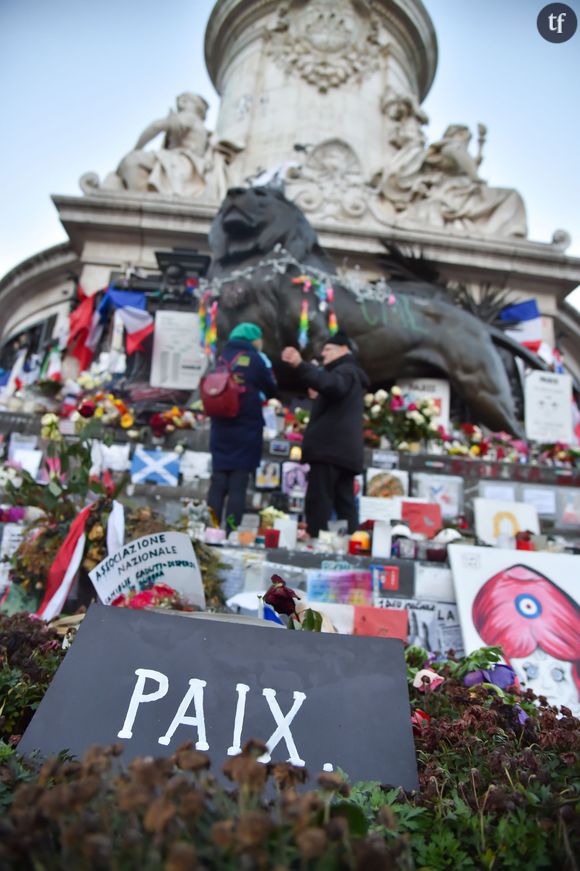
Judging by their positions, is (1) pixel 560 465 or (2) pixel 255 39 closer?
(1) pixel 560 465

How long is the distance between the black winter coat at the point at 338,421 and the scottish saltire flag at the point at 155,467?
9.47ft

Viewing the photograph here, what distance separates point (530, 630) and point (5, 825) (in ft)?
11.5

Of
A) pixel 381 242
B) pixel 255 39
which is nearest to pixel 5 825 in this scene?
pixel 381 242

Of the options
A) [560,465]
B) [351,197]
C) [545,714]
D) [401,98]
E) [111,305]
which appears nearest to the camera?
[545,714]

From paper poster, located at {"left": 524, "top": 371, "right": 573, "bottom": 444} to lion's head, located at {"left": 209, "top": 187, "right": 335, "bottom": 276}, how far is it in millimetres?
4430

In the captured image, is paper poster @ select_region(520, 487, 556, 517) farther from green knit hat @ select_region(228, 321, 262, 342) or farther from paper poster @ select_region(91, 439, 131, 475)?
paper poster @ select_region(91, 439, 131, 475)

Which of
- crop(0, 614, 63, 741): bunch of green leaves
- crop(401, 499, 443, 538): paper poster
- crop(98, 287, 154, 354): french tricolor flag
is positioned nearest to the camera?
crop(0, 614, 63, 741): bunch of green leaves

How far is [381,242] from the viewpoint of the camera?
1466 cm

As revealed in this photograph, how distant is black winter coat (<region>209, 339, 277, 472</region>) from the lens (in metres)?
6.59

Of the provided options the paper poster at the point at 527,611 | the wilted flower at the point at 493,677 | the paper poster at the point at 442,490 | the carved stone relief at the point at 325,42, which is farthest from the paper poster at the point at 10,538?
the carved stone relief at the point at 325,42

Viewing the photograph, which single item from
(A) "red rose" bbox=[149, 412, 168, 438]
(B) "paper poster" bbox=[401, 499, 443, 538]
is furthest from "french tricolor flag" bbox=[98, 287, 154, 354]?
(B) "paper poster" bbox=[401, 499, 443, 538]

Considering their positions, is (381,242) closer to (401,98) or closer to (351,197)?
(351,197)

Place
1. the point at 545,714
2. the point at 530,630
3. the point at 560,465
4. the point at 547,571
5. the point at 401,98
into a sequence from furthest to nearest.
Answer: the point at 401,98 < the point at 560,465 < the point at 547,571 < the point at 530,630 < the point at 545,714

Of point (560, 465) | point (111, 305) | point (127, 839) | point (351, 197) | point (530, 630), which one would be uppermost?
point (351, 197)
